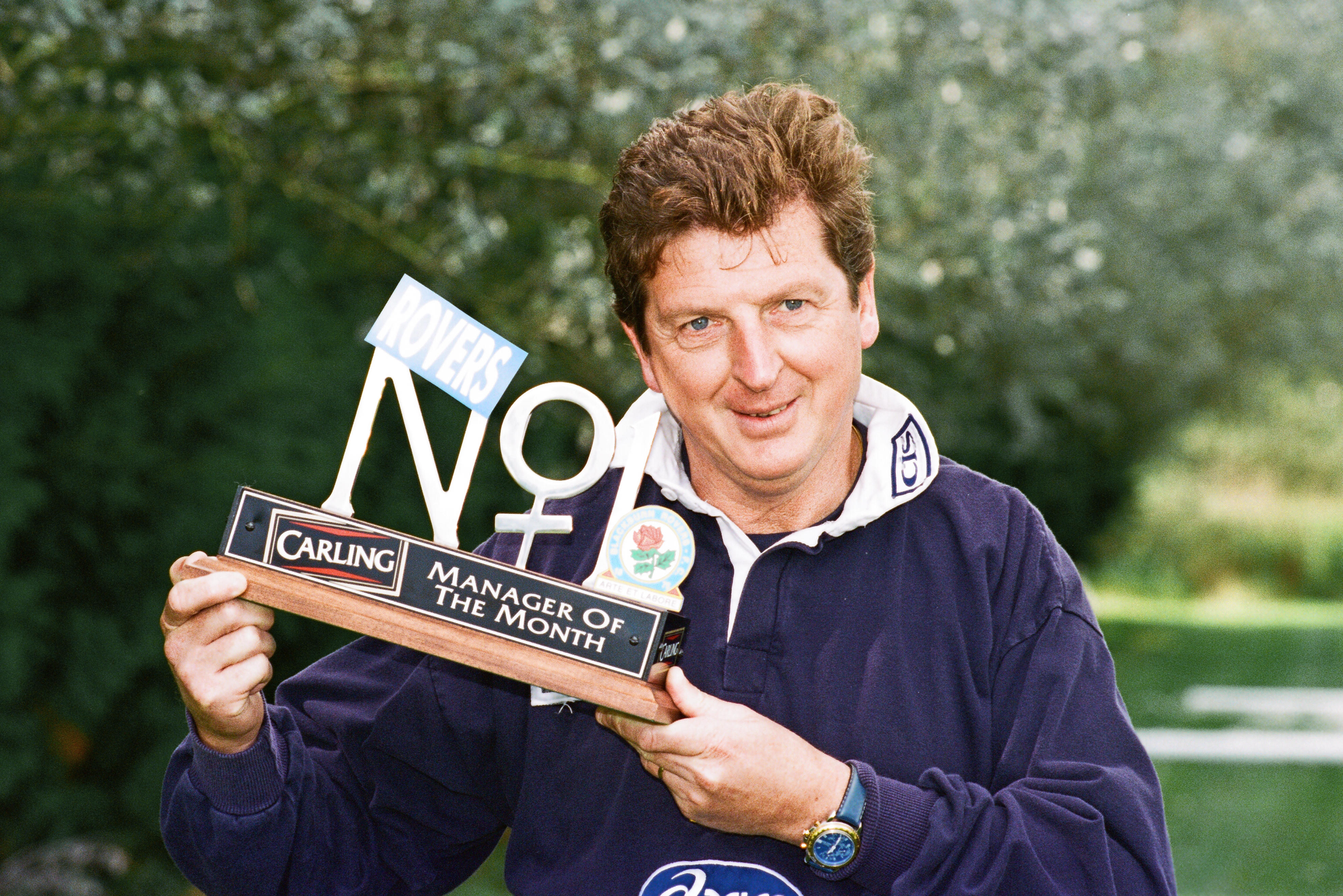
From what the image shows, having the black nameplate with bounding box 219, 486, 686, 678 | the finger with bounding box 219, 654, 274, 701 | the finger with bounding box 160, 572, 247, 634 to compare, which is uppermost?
the black nameplate with bounding box 219, 486, 686, 678

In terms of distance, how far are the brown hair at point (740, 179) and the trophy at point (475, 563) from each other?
245 millimetres

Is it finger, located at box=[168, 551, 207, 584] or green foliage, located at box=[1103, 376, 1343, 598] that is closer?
finger, located at box=[168, 551, 207, 584]

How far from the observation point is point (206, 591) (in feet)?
6.42

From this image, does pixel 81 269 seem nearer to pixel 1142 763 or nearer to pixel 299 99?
pixel 299 99

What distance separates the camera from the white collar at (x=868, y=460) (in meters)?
2.05

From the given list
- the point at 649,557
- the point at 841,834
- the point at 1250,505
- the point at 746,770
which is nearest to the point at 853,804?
the point at 841,834

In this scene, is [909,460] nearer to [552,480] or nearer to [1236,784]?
[552,480]

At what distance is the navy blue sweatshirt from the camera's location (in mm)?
1849

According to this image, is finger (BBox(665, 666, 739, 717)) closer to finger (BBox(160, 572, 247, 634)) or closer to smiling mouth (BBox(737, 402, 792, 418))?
smiling mouth (BBox(737, 402, 792, 418))

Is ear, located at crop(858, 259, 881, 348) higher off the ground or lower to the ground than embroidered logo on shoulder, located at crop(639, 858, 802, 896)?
higher

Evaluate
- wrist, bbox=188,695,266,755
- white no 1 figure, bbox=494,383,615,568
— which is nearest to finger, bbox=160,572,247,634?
wrist, bbox=188,695,266,755

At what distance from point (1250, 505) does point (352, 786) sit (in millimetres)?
19013

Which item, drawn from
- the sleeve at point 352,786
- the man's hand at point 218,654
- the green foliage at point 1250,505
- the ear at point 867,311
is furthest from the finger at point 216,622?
the green foliage at point 1250,505

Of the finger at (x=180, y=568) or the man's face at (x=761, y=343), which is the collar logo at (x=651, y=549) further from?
the finger at (x=180, y=568)
